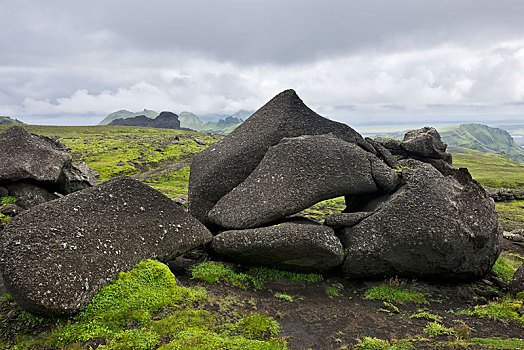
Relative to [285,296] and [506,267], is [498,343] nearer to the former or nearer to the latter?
[285,296]

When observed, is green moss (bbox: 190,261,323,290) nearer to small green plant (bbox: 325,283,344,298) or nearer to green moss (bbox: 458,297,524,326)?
small green plant (bbox: 325,283,344,298)

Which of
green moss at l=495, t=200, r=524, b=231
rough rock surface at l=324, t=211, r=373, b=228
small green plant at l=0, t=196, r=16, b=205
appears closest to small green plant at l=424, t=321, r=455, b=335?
rough rock surface at l=324, t=211, r=373, b=228

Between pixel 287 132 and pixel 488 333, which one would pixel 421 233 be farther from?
pixel 287 132

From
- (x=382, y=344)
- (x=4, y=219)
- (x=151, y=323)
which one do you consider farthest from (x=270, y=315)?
(x=4, y=219)

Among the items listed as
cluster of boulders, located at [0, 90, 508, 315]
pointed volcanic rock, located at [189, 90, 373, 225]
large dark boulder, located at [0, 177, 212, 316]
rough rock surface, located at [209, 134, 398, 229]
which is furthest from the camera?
pointed volcanic rock, located at [189, 90, 373, 225]

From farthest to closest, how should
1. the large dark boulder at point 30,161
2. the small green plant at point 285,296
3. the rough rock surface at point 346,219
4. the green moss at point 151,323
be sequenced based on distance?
the large dark boulder at point 30,161 → the rough rock surface at point 346,219 → the small green plant at point 285,296 → the green moss at point 151,323

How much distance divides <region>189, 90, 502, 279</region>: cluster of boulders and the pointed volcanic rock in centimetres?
7

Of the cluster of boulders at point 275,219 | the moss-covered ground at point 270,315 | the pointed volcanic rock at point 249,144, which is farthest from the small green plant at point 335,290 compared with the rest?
the pointed volcanic rock at point 249,144

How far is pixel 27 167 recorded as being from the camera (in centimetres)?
2450

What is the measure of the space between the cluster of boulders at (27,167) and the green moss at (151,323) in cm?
1709

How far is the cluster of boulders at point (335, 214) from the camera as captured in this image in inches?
658

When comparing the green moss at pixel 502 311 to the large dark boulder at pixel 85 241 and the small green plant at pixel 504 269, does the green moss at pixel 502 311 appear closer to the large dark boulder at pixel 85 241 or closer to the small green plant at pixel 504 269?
the small green plant at pixel 504 269

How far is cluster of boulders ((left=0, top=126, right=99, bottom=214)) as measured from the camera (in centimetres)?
2431

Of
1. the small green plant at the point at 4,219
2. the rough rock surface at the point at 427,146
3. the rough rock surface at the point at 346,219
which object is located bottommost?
the small green plant at the point at 4,219
